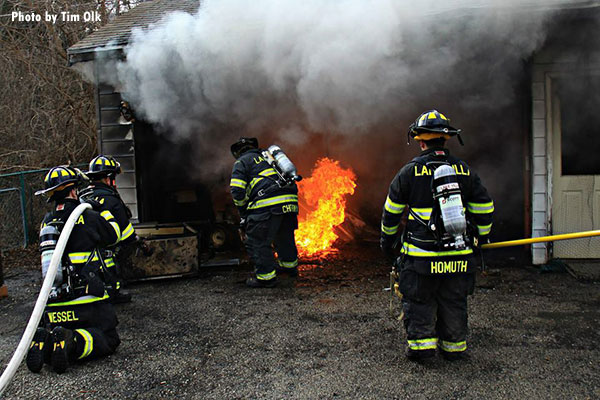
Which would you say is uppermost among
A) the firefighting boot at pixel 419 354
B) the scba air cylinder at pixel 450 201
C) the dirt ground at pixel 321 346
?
the scba air cylinder at pixel 450 201

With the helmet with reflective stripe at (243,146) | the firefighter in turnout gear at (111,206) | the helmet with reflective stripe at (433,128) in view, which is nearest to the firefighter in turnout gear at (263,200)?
the helmet with reflective stripe at (243,146)

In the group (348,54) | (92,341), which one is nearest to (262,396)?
(92,341)

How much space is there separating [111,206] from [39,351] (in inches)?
67.7

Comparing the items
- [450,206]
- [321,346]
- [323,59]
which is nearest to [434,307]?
[450,206]

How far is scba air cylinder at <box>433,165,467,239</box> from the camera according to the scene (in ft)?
10.4

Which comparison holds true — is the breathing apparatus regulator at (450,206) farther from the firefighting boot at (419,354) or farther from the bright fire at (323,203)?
the bright fire at (323,203)

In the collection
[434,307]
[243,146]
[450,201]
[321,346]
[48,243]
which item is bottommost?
[321,346]

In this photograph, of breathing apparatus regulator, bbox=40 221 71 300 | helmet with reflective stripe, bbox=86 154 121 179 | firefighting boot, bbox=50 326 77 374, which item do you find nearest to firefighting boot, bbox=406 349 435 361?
firefighting boot, bbox=50 326 77 374

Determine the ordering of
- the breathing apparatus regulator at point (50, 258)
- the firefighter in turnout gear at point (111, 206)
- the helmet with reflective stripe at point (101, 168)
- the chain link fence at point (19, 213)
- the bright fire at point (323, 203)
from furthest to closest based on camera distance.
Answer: the chain link fence at point (19, 213) → the bright fire at point (323, 203) → the helmet with reflective stripe at point (101, 168) → the firefighter in turnout gear at point (111, 206) → the breathing apparatus regulator at point (50, 258)

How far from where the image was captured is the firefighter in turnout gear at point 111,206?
4684 millimetres

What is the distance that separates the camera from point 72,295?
3.63 metres

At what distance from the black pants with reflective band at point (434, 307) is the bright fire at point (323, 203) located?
3.91m

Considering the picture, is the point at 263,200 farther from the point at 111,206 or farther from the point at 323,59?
the point at 323,59

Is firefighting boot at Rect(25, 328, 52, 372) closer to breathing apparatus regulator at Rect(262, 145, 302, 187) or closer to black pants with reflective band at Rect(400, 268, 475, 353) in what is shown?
black pants with reflective band at Rect(400, 268, 475, 353)
